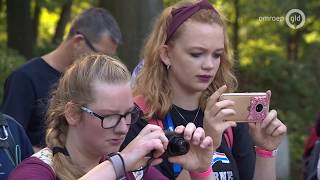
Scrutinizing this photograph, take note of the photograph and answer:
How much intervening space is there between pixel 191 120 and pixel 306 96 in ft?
32.2

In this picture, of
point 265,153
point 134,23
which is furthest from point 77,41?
point 134,23

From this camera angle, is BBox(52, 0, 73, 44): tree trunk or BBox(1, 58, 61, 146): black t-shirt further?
BBox(52, 0, 73, 44): tree trunk

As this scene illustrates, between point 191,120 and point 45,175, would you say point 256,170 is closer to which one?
point 191,120

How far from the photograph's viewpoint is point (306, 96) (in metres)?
12.6

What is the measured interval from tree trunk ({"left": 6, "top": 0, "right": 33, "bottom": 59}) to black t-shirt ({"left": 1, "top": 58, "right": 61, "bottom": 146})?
303 inches

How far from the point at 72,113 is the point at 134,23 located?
5.13 metres

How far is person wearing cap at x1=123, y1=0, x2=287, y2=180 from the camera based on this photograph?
3.10 m

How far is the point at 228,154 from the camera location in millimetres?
3129

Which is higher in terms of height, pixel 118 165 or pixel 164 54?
pixel 164 54

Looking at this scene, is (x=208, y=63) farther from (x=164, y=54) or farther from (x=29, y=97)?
(x=29, y=97)

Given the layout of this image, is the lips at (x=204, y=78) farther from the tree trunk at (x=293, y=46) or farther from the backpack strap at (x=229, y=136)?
the tree trunk at (x=293, y=46)

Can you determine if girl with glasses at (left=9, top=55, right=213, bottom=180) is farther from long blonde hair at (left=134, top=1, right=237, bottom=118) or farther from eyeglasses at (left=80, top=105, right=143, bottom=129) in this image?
long blonde hair at (left=134, top=1, right=237, bottom=118)

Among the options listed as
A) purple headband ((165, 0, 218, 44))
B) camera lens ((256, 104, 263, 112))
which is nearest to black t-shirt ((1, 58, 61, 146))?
purple headband ((165, 0, 218, 44))

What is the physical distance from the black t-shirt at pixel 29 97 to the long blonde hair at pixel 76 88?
171 centimetres
